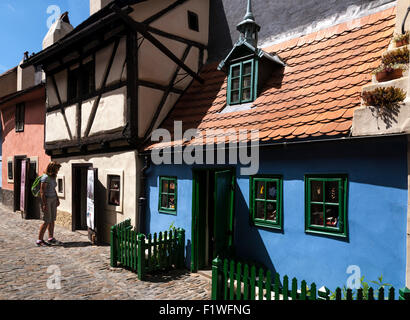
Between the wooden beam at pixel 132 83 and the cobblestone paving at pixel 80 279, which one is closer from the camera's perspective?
the cobblestone paving at pixel 80 279

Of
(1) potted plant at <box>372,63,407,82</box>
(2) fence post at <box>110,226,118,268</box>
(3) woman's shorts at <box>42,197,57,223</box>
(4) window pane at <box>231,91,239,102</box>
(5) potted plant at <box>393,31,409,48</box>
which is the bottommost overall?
(2) fence post at <box>110,226,118,268</box>

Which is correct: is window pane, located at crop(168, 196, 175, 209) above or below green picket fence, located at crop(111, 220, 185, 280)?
above

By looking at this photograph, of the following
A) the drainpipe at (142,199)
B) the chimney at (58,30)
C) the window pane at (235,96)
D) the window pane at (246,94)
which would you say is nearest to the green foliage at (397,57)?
the window pane at (246,94)

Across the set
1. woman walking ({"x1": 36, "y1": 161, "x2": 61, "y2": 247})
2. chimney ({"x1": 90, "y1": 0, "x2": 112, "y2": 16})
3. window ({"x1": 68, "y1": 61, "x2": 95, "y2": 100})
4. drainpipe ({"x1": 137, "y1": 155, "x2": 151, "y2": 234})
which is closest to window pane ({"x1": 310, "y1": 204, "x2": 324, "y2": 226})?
drainpipe ({"x1": 137, "y1": 155, "x2": 151, "y2": 234})

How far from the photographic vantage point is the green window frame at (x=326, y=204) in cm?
460

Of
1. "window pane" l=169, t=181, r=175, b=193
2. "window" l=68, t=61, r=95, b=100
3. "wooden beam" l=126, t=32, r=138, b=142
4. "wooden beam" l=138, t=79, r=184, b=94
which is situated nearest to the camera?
"window pane" l=169, t=181, r=175, b=193

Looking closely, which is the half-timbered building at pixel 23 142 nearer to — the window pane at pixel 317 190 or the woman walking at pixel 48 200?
the woman walking at pixel 48 200

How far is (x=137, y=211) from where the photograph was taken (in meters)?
7.95

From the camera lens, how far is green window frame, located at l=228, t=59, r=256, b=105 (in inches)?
276

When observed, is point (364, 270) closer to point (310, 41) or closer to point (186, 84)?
point (310, 41)

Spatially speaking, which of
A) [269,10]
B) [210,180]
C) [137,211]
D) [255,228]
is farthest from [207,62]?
[255,228]

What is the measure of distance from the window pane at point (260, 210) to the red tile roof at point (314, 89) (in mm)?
1251

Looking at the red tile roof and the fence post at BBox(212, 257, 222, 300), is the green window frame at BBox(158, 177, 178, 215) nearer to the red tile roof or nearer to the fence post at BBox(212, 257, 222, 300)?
the red tile roof

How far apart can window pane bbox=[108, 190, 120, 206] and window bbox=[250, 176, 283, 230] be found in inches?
178
